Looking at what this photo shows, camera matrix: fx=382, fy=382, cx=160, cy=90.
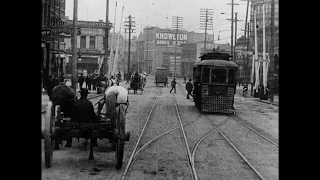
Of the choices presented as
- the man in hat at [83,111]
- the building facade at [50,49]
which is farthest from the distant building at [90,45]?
the man in hat at [83,111]

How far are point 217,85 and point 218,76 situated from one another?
46cm

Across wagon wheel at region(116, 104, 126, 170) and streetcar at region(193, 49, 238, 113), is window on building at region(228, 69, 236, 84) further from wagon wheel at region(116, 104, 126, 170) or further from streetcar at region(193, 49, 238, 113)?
wagon wheel at region(116, 104, 126, 170)

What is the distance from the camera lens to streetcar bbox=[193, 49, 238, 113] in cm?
1762

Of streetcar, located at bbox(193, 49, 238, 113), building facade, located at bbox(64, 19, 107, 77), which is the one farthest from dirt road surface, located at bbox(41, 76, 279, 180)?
building facade, located at bbox(64, 19, 107, 77)

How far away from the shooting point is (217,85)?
57.7 feet

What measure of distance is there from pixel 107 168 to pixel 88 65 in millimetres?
47395

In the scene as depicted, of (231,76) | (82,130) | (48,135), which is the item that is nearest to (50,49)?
(231,76)

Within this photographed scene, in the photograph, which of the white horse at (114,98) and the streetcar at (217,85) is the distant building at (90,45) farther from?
the white horse at (114,98)

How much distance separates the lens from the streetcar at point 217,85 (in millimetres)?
17616

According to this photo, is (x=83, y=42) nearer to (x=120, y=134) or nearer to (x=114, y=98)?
(x=114, y=98)
